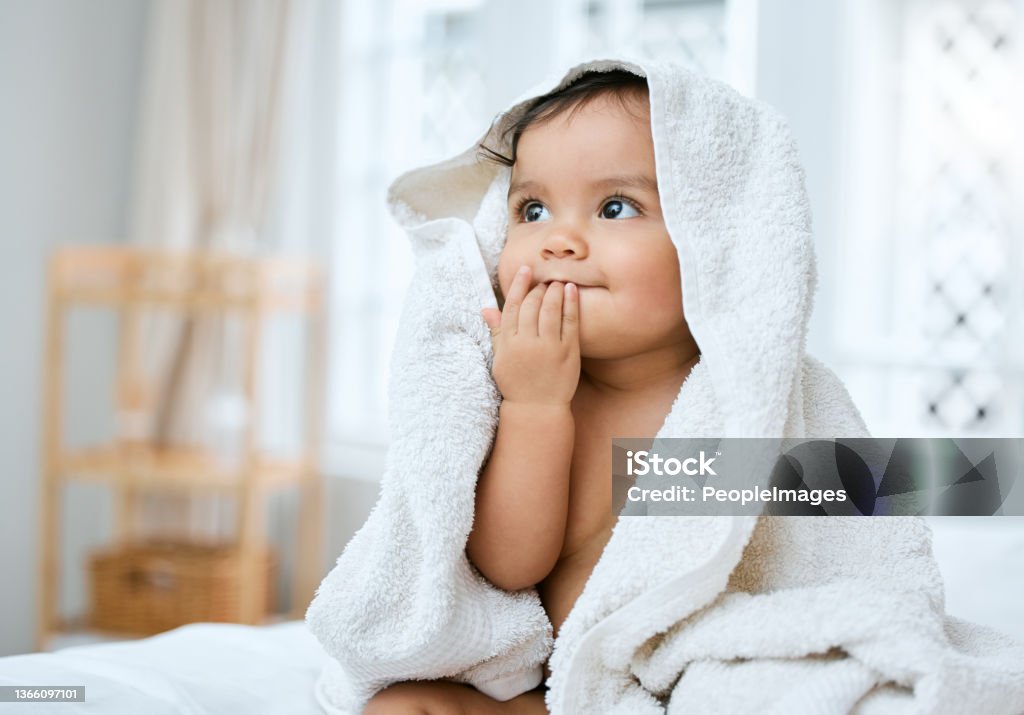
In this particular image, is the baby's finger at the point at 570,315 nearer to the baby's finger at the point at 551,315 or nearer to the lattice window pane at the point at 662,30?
the baby's finger at the point at 551,315

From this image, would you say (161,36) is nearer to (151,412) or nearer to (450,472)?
(151,412)

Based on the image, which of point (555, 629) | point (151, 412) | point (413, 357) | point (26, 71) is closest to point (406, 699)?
point (555, 629)

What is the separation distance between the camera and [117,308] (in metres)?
2.57

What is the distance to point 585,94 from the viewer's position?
87 cm

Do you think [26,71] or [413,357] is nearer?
[413,357]

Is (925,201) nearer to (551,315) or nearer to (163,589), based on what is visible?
(551,315)

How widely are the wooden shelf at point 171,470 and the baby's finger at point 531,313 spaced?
1.35 metres

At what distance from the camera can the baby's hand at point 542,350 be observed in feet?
2.71

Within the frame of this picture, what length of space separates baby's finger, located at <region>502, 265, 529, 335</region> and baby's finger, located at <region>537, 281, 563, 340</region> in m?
0.02

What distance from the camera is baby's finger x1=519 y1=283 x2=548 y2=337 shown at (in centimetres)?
83

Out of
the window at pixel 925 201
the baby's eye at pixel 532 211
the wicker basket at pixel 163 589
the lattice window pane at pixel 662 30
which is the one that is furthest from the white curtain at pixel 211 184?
the baby's eye at pixel 532 211

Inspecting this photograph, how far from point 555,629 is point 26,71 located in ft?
6.95

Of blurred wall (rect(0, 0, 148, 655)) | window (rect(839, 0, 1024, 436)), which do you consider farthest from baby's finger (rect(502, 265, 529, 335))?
blurred wall (rect(0, 0, 148, 655))

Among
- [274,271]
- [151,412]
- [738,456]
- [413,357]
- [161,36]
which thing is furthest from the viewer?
[161,36]
